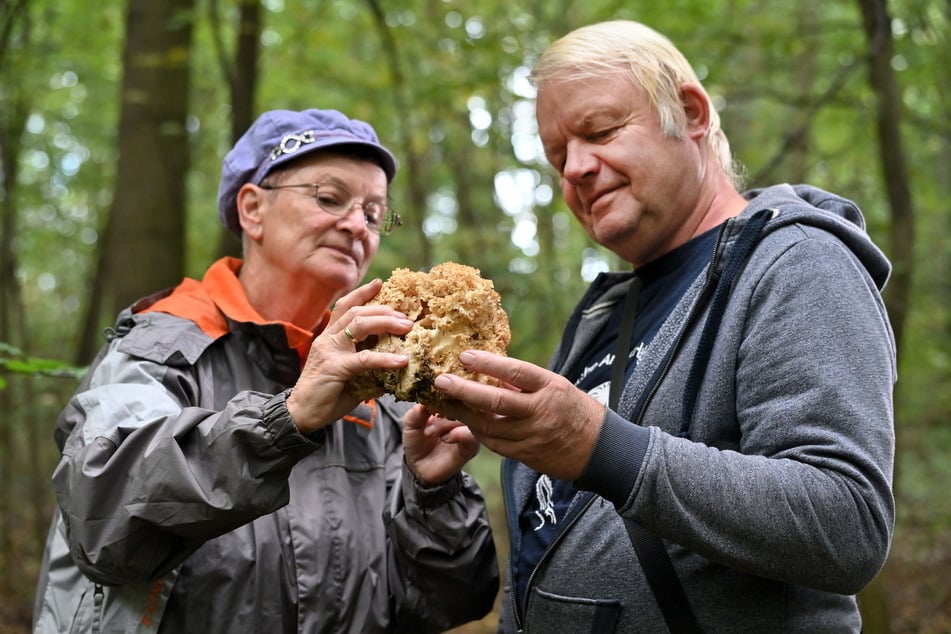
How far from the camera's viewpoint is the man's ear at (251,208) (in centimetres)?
317

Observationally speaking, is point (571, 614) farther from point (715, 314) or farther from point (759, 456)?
point (715, 314)

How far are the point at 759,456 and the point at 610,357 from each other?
0.89 m

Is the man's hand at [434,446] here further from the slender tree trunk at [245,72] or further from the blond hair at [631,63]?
the slender tree trunk at [245,72]

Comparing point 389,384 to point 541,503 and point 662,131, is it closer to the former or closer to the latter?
point 541,503

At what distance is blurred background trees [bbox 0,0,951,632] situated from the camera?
620 centimetres

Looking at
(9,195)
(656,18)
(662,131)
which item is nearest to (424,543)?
(662,131)

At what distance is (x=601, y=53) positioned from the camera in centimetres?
264

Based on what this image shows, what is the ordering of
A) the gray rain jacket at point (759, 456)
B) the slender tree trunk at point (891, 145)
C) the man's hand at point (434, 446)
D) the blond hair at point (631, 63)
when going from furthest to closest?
the slender tree trunk at point (891, 145)
the man's hand at point (434, 446)
the blond hair at point (631, 63)
the gray rain jacket at point (759, 456)

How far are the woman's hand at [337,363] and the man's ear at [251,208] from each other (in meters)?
1.13

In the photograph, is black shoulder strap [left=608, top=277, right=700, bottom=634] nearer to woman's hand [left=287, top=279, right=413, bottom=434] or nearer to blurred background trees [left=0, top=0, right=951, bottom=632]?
woman's hand [left=287, top=279, right=413, bottom=434]

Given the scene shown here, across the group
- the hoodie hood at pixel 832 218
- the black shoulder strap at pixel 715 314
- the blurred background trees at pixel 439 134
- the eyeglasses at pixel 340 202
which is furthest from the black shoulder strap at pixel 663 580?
the blurred background trees at pixel 439 134

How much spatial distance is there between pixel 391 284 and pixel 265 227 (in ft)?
3.32

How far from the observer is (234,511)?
220 cm

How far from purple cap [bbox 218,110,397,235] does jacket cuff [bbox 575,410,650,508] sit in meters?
1.63
